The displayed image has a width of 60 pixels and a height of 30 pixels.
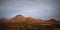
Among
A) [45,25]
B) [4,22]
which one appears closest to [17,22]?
[4,22]

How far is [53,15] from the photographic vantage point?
235 centimetres

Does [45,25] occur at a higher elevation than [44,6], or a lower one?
lower

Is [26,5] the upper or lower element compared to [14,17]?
upper

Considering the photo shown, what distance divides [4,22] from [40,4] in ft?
2.66

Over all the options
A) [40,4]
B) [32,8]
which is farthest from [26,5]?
[40,4]

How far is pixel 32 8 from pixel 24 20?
0.96 feet

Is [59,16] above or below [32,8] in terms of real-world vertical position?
below

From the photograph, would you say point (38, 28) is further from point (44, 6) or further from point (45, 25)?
point (44, 6)

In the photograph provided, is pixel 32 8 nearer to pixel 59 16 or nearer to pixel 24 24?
pixel 24 24

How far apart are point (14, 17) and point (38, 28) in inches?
20.8

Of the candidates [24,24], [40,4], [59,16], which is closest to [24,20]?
[24,24]

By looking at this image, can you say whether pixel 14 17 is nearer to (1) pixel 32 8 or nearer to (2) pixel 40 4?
(1) pixel 32 8

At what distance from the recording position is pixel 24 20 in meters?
2.36

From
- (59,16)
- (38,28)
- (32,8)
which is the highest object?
(32,8)
